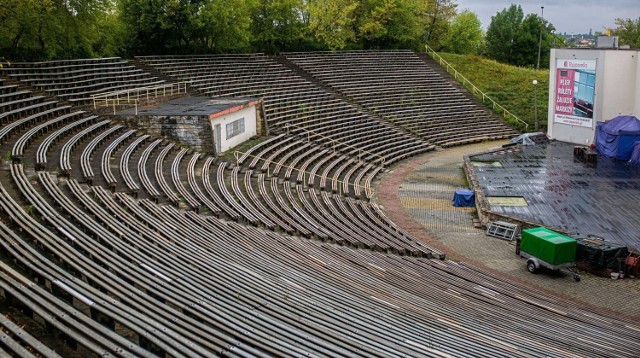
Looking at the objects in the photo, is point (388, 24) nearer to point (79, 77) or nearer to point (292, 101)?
point (292, 101)

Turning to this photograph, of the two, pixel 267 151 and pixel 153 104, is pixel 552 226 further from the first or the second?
pixel 153 104

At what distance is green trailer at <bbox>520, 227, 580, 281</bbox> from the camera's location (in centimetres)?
2022

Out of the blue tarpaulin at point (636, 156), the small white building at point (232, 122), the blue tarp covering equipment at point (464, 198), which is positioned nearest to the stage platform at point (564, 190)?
the blue tarpaulin at point (636, 156)

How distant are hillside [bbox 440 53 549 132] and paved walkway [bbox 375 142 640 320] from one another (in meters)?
13.2

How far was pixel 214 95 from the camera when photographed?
38688 millimetres

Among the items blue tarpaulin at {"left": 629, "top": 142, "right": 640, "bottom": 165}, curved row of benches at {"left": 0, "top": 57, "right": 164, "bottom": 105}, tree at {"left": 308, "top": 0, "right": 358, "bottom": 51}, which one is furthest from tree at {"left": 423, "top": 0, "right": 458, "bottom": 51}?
curved row of benches at {"left": 0, "top": 57, "right": 164, "bottom": 105}

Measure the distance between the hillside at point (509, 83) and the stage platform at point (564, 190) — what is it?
10343mm

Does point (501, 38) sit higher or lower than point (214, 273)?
higher

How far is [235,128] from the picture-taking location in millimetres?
32219

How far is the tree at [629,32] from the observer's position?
9045 cm

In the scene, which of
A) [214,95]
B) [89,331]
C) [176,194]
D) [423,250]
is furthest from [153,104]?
[89,331]

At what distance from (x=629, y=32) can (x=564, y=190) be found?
73.7 m

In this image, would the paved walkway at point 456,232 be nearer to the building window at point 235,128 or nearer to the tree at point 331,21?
the building window at point 235,128

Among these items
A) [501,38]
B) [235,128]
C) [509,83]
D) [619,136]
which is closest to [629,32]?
[501,38]
